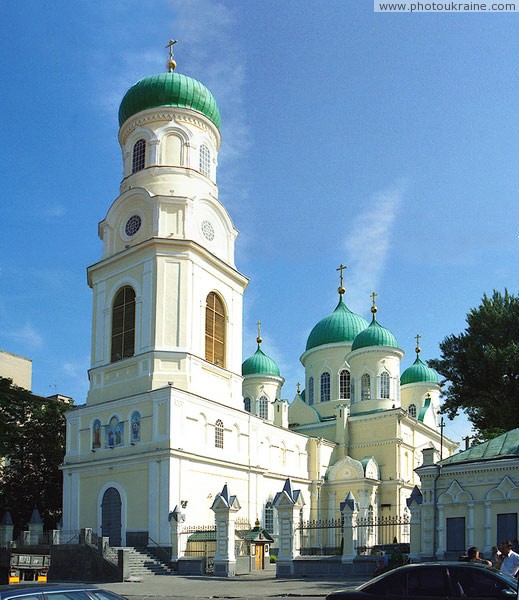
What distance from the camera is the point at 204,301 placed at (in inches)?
1377

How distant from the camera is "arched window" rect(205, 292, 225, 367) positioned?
1388 inches

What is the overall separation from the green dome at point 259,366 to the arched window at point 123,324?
673 inches

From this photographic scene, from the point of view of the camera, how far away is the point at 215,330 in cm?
3588

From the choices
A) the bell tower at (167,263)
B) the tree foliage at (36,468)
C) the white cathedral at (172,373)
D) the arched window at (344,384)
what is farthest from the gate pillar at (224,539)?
the arched window at (344,384)

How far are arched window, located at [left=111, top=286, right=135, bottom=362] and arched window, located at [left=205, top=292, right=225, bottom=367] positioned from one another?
3.36 metres

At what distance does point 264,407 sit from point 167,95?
22.1 m

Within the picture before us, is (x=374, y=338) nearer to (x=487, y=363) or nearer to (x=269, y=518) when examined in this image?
(x=269, y=518)

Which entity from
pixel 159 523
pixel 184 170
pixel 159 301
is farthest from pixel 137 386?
pixel 184 170

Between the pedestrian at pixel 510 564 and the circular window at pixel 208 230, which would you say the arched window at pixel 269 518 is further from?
the pedestrian at pixel 510 564

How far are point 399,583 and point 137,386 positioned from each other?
2306cm

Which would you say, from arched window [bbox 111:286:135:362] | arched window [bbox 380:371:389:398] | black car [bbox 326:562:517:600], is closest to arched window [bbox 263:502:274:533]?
arched window [bbox 111:286:135:362]

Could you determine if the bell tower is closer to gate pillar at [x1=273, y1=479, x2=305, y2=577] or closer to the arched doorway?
the arched doorway

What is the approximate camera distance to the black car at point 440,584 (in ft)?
35.6

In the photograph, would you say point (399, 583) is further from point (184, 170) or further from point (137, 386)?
point (184, 170)
